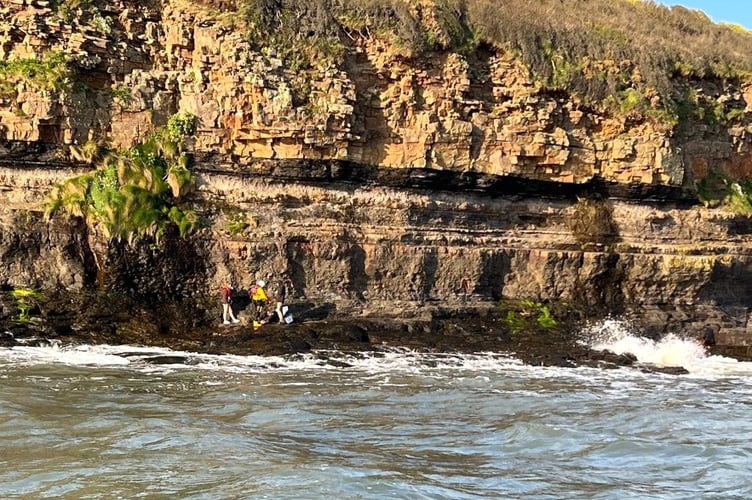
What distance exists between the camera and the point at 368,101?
1747 centimetres

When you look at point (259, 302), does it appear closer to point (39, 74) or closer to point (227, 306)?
point (227, 306)

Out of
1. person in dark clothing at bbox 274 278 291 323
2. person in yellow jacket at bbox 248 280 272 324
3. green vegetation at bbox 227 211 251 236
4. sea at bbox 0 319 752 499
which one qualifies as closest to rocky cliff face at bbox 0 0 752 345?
green vegetation at bbox 227 211 251 236

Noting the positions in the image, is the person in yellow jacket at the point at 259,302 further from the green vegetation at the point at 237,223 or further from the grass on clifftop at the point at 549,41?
the grass on clifftop at the point at 549,41

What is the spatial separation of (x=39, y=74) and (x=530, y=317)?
11.3 metres

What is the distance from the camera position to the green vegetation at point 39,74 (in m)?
15.7

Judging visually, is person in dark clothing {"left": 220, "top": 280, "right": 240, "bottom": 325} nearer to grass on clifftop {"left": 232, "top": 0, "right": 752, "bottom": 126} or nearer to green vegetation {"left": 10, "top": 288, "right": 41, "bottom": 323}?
green vegetation {"left": 10, "top": 288, "right": 41, "bottom": 323}

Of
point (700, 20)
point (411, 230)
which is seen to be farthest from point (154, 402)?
point (700, 20)

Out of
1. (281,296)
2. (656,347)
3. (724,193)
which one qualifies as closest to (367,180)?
(281,296)

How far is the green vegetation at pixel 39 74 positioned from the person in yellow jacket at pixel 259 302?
5.63m

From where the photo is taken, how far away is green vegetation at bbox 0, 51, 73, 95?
51.4ft

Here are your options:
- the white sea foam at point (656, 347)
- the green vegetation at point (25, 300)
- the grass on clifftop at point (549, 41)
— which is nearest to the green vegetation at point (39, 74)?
the grass on clifftop at point (549, 41)

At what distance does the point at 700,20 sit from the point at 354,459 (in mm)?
22830

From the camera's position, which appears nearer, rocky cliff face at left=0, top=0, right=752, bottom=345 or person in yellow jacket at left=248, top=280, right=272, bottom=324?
person in yellow jacket at left=248, top=280, right=272, bottom=324

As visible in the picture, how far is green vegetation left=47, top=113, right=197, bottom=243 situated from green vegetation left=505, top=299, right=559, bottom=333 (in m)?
6.95
